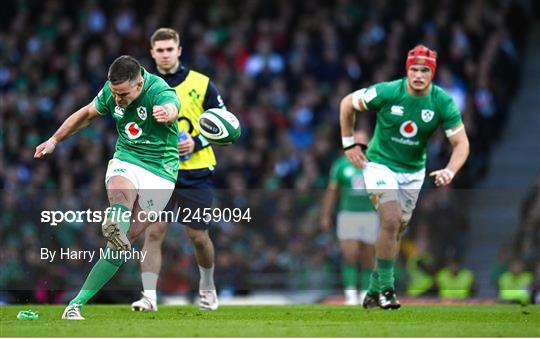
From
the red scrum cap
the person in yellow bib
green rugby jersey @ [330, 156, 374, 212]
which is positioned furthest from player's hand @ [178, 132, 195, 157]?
green rugby jersey @ [330, 156, 374, 212]

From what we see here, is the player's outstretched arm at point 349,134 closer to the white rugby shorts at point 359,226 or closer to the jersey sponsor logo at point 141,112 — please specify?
the jersey sponsor logo at point 141,112

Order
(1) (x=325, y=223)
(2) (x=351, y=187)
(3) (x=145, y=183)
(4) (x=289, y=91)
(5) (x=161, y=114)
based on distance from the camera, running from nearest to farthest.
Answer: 1. (5) (x=161, y=114)
2. (3) (x=145, y=183)
3. (1) (x=325, y=223)
4. (2) (x=351, y=187)
5. (4) (x=289, y=91)

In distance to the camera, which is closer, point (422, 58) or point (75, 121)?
point (75, 121)

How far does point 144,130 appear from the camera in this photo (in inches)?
429

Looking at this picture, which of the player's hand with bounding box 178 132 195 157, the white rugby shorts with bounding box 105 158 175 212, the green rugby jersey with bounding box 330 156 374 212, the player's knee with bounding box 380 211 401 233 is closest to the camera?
the white rugby shorts with bounding box 105 158 175 212

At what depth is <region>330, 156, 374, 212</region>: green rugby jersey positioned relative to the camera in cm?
1616

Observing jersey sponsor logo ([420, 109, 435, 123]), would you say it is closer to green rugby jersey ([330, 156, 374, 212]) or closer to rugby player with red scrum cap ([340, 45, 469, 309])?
rugby player with red scrum cap ([340, 45, 469, 309])

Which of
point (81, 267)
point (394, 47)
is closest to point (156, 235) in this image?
point (81, 267)

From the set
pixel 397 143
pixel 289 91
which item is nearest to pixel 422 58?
pixel 397 143

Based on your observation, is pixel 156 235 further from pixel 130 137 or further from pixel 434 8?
pixel 434 8

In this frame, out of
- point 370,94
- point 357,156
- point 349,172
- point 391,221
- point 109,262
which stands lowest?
point 109,262

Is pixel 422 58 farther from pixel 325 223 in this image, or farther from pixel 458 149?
pixel 325 223

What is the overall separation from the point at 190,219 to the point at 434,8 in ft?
40.1

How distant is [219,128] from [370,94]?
5.23 feet
